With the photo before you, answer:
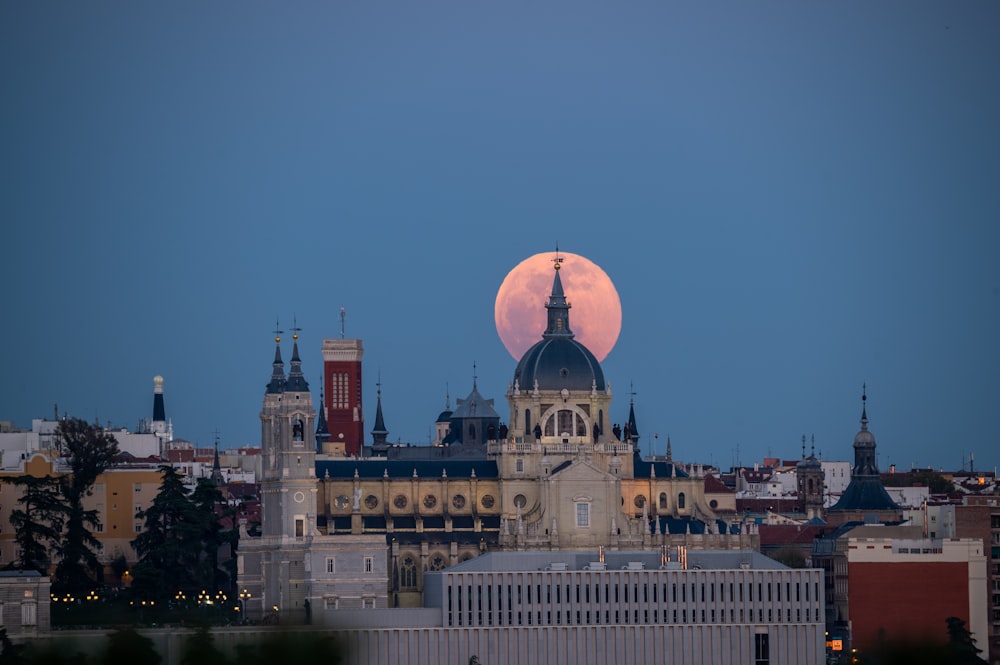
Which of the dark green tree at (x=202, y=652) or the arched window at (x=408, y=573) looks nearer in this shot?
the dark green tree at (x=202, y=652)

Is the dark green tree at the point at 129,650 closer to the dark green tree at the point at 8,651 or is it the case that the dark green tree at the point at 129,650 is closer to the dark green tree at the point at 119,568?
the dark green tree at the point at 8,651

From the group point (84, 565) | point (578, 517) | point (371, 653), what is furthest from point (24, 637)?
point (578, 517)

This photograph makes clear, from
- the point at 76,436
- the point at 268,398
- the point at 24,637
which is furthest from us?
the point at 76,436

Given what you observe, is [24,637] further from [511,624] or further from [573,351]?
[573,351]

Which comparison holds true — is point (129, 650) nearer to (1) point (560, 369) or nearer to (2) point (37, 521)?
(2) point (37, 521)

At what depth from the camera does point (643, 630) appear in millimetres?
168000

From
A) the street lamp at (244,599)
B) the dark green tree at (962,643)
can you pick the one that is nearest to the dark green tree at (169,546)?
the street lamp at (244,599)

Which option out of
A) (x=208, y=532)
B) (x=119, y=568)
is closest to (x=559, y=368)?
(x=208, y=532)

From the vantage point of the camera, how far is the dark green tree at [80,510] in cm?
18050

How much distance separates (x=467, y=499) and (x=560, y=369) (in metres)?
10.4

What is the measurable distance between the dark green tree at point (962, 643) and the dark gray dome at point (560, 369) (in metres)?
32.9

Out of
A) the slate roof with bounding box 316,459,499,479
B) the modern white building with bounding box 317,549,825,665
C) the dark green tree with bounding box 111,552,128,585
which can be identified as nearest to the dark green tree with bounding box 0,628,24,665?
the modern white building with bounding box 317,549,825,665

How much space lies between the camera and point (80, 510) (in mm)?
186875

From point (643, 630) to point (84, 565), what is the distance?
38.4 metres
